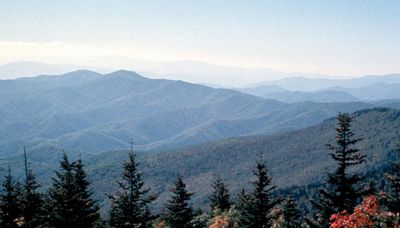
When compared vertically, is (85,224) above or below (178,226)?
above

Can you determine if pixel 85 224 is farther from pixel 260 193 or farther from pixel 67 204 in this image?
pixel 260 193

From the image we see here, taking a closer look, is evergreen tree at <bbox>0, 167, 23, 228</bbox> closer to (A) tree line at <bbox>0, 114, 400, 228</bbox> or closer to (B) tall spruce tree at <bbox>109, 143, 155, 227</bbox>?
(A) tree line at <bbox>0, 114, 400, 228</bbox>

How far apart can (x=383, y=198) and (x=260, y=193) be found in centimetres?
752

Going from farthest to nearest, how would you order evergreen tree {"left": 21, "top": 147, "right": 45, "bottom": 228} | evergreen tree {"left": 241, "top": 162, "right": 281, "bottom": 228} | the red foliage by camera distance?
evergreen tree {"left": 21, "top": 147, "right": 45, "bottom": 228}, evergreen tree {"left": 241, "top": 162, "right": 281, "bottom": 228}, the red foliage

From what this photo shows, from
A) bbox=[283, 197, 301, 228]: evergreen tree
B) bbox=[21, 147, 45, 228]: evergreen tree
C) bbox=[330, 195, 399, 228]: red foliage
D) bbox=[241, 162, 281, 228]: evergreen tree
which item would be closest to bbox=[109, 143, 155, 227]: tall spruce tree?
bbox=[241, 162, 281, 228]: evergreen tree

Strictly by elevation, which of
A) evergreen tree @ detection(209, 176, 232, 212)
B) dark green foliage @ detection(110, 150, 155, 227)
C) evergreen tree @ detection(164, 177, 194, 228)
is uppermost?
dark green foliage @ detection(110, 150, 155, 227)

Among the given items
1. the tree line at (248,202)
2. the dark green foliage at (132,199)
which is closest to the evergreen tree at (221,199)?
the tree line at (248,202)

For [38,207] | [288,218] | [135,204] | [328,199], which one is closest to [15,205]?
[135,204]

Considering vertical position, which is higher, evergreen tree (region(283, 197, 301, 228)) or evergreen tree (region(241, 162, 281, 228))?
evergreen tree (region(241, 162, 281, 228))

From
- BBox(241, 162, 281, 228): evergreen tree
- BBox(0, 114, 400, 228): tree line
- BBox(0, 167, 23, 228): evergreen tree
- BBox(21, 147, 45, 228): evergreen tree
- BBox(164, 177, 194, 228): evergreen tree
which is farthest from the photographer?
BBox(164, 177, 194, 228): evergreen tree

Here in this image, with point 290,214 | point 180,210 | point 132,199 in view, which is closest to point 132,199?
point 132,199

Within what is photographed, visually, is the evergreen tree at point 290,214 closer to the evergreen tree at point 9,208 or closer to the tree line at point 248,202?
the tree line at point 248,202

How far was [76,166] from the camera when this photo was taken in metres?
35.7

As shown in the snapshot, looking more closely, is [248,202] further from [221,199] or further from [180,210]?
[221,199]
